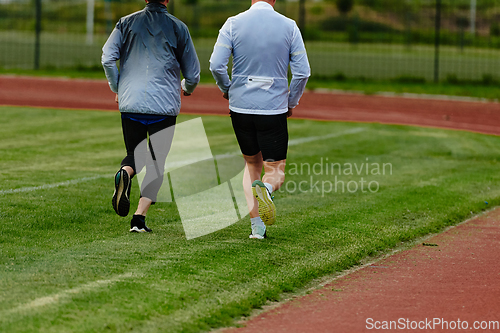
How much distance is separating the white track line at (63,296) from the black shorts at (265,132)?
5.18 ft

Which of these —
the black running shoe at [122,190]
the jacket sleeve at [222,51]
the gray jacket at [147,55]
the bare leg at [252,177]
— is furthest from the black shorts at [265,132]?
the black running shoe at [122,190]

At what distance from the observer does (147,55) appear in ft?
19.1

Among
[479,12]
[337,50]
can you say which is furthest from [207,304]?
[479,12]

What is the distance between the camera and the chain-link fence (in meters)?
31.6

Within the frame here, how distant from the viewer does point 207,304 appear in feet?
14.8

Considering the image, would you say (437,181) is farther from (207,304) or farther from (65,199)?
(207,304)

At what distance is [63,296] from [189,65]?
2.37m

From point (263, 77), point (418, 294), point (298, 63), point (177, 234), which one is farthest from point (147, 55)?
point (418, 294)

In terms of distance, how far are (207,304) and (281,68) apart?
2.13 metres

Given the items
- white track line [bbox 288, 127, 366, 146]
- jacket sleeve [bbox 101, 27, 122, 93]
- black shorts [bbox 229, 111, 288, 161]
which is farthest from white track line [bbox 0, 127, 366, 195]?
→ black shorts [bbox 229, 111, 288, 161]

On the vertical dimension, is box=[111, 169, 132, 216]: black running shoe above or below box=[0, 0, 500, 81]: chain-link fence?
below

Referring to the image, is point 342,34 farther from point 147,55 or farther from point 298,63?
point 147,55

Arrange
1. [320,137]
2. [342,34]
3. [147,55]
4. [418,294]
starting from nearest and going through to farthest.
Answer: [418,294] < [147,55] < [320,137] < [342,34]

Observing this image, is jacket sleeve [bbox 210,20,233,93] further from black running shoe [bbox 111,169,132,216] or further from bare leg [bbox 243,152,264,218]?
black running shoe [bbox 111,169,132,216]
